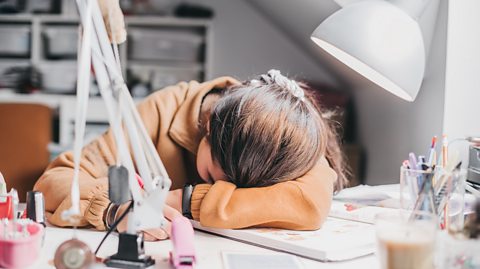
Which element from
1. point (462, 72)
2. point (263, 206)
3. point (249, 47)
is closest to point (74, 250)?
point (263, 206)

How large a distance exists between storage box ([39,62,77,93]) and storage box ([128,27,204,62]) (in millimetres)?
350

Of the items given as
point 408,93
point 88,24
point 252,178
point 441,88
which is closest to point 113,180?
point 88,24

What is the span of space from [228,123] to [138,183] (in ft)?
0.96

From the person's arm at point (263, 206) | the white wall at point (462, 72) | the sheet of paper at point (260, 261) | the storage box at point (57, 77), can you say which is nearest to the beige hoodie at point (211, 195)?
the person's arm at point (263, 206)

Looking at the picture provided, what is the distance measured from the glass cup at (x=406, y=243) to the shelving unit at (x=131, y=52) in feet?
8.46

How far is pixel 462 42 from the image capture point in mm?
1428

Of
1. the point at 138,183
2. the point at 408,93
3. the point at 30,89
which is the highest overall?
the point at 408,93

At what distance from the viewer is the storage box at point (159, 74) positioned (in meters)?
3.27

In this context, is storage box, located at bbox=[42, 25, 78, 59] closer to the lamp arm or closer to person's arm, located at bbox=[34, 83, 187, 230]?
person's arm, located at bbox=[34, 83, 187, 230]

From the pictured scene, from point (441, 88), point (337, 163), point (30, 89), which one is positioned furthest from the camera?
point (30, 89)

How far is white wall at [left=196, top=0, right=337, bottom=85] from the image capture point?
339 centimetres

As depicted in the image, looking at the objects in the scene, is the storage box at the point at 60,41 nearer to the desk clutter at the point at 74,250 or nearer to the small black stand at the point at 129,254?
the desk clutter at the point at 74,250

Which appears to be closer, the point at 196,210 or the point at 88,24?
the point at 88,24

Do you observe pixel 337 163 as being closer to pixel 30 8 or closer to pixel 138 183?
pixel 138 183
